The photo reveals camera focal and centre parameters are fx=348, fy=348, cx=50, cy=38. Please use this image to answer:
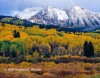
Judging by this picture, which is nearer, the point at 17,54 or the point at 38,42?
the point at 17,54

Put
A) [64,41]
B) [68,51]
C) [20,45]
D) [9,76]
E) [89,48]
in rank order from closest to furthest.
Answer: [9,76] → [89,48] → [20,45] → [68,51] → [64,41]

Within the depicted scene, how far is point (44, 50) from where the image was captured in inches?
6171

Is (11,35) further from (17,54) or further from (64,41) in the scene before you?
(17,54)

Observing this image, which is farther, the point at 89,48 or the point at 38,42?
the point at 38,42

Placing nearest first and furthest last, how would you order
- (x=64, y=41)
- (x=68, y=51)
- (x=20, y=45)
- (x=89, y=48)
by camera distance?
1. (x=89, y=48)
2. (x=20, y=45)
3. (x=68, y=51)
4. (x=64, y=41)

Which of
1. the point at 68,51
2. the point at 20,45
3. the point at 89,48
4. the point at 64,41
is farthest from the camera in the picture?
the point at 64,41

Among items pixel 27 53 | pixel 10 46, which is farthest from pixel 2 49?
pixel 27 53

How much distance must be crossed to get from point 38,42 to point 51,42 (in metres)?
8.27

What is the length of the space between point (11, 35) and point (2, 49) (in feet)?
171

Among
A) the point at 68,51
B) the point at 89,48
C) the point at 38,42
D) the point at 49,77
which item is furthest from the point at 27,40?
the point at 49,77

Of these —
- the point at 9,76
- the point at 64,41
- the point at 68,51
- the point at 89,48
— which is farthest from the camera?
the point at 64,41

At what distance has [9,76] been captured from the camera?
6612 centimetres

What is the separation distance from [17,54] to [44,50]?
16602mm

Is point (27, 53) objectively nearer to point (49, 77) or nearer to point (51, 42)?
point (51, 42)
